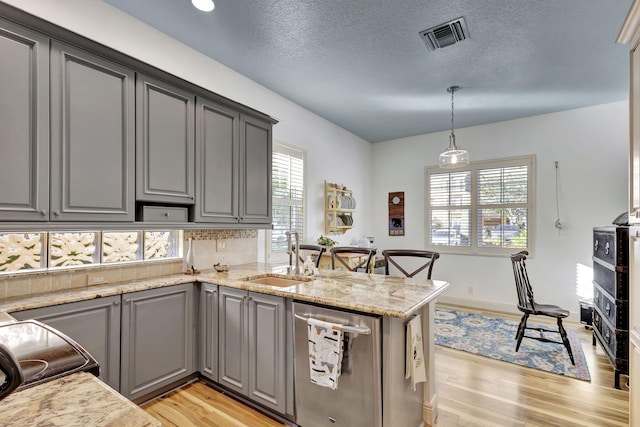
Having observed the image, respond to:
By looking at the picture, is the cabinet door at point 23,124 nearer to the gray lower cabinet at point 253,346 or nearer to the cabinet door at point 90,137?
the cabinet door at point 90,137

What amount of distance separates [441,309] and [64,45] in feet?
17.0

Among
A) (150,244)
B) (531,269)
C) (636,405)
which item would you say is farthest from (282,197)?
(531,269)

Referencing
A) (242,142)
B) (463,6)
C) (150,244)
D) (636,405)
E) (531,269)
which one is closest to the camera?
(636,405)

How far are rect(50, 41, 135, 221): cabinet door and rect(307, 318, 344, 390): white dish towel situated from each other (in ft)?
5.12

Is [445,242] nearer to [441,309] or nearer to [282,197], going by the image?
[441,309]

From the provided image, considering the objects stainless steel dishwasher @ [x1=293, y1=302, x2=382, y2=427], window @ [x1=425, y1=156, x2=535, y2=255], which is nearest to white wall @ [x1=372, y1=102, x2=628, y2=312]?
window @ [x1=425, y1=156, x2=535, y2=255]

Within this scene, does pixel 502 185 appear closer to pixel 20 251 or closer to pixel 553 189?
pixel 553 189

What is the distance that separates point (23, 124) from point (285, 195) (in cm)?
262

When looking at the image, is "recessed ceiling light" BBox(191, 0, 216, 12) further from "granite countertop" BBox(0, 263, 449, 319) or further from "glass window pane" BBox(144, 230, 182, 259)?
"granite countertop" BBox(0, 263, 449, 319)

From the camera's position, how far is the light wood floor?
2146mm

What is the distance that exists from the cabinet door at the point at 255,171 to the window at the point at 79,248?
2.35ft

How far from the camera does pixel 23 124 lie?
1.77 m

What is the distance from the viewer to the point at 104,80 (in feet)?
6.95

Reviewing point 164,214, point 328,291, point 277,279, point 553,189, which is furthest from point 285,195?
point 553,189
